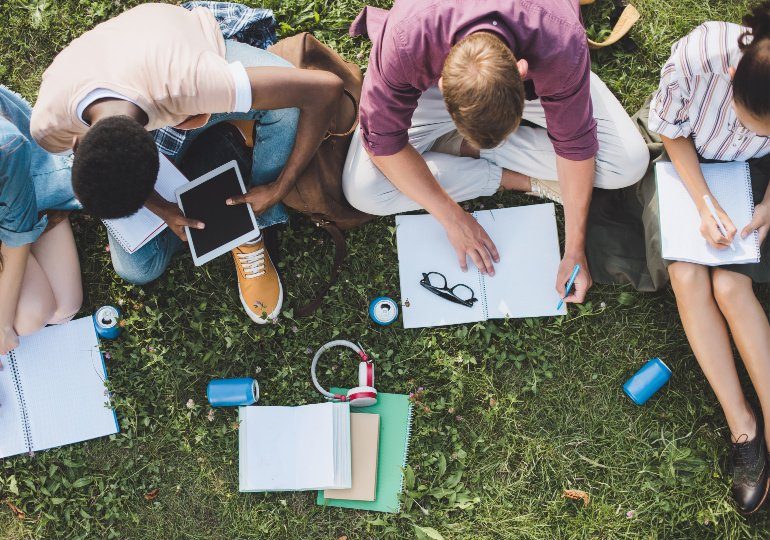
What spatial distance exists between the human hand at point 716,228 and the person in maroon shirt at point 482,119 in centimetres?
43

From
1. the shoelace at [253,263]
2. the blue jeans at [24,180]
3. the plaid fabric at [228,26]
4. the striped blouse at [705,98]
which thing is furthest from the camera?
the shoelace at [253,263]

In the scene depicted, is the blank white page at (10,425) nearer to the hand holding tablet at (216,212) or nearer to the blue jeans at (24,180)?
the blue jeans at (24,180)

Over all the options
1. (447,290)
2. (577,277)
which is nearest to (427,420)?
(447,290)

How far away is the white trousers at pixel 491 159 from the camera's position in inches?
142

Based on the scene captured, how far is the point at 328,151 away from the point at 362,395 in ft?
4.52

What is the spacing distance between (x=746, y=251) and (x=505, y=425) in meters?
1.60

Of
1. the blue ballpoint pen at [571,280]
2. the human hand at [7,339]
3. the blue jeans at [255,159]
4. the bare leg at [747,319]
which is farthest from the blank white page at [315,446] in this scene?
the bare leg at [747,319]

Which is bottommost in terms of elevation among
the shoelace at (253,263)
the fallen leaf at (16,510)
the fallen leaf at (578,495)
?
the fallen leaf at (16,510)

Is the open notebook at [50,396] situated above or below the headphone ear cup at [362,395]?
below

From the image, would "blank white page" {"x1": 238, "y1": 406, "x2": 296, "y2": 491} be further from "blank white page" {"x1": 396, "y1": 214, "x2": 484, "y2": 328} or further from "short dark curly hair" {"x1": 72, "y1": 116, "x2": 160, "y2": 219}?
"short dark curly hair" {"x1": 72, "y1": 116, "x2": 160, "y2": 219}

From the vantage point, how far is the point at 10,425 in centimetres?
386

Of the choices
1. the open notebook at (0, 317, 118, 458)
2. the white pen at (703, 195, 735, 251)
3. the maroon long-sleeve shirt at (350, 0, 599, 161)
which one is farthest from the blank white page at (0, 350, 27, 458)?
the white pen at (703, 195, 735, 251)

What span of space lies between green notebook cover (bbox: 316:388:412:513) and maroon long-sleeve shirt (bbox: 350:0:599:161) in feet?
4.97

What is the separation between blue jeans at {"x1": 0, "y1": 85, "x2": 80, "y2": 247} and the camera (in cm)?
320
